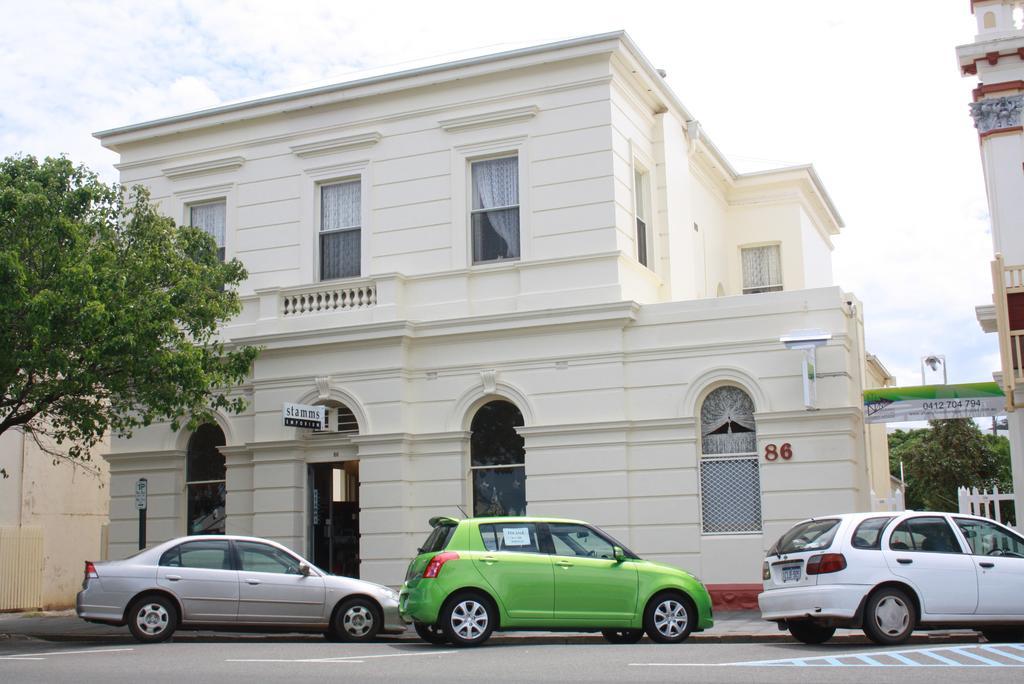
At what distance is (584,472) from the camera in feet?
60.9

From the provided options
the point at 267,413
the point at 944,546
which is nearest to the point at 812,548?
the point at 944,546

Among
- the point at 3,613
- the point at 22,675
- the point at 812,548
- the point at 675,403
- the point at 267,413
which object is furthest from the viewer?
the point at 3,613

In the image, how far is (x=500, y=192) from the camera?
20172mm

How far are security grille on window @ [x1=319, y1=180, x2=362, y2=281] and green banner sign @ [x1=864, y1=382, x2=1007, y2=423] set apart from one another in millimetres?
9153

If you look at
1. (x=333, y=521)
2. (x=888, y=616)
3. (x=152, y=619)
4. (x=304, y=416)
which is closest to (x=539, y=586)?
(x=888, y=616)

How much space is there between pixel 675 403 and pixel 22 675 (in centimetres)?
1038

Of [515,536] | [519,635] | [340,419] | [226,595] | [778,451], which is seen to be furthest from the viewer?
[340,419]

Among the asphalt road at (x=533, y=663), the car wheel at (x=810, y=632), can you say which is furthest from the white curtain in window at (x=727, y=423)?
the car wheel at (x=810, y=632)

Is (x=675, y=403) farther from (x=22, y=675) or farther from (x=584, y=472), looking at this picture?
(x=22, y=675)

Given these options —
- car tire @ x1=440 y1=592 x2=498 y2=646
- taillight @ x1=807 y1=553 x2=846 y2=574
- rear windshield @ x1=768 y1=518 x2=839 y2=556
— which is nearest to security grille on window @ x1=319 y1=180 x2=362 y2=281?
car tire @ x1=440 y1=592 x2=498 y2=646

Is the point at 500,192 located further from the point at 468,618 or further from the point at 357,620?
the point at 468,618

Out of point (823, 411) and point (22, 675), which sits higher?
point (823, 411)

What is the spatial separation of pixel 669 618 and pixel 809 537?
1.91 metres

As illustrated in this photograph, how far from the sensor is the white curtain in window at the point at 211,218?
22.4 meters
